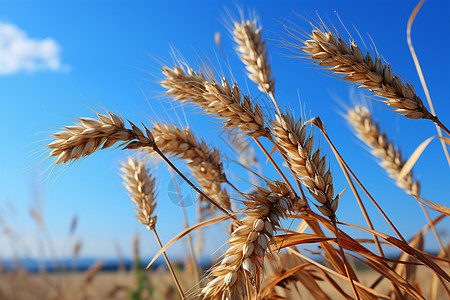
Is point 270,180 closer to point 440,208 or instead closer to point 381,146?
point 440,208

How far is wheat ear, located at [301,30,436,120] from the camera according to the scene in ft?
3.36

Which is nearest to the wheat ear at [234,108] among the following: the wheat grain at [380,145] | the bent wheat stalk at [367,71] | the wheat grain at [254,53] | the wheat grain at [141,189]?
the bent wheat stalk at [367,71]

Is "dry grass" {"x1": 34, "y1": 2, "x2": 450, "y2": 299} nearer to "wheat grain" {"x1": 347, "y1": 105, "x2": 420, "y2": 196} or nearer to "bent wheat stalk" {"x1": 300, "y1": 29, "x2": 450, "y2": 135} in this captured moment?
"bent wheat stalk" {"x1": 300, "y1": 29, "x2": 450, "y2": 135}

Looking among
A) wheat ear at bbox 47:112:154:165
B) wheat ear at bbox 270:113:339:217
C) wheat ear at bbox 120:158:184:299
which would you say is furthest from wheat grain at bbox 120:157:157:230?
wheat ear at bbox 270:113:339:217

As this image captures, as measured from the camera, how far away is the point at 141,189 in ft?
4.76

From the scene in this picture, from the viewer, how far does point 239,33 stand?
2.16m

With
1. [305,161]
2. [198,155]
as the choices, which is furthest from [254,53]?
[305,161]

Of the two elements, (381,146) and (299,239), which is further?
(381,146)

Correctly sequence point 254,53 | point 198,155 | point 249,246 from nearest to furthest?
point 249,246 → point 198,155 → point 254,53

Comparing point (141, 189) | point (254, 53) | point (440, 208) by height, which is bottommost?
point (440, 208)

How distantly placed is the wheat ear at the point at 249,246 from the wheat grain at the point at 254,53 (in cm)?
114

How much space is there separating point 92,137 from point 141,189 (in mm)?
546

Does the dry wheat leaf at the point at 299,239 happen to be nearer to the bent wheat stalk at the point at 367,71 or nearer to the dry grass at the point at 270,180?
the dry grass at the point at 270,180

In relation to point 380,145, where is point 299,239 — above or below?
below
